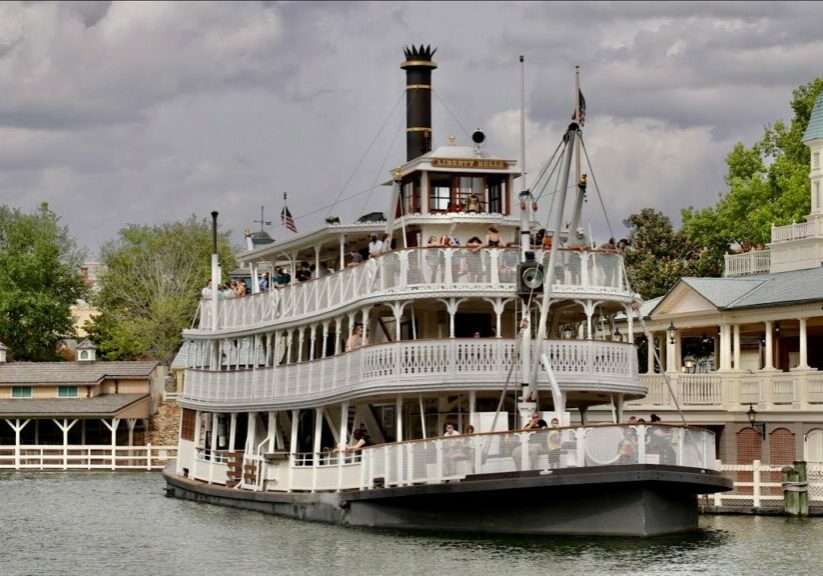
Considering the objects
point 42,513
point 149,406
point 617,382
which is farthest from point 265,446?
point 149,406

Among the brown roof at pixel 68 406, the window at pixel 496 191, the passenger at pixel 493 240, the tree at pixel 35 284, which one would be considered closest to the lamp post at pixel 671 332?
the window at pixel 496 191

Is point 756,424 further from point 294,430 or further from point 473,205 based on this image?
point 294,430

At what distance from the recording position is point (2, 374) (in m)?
86.5

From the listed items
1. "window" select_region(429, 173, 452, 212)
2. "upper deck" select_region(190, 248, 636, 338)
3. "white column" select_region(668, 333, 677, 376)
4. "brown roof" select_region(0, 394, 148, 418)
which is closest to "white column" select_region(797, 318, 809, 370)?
"white column" select_region(668, 333, 677, 376)

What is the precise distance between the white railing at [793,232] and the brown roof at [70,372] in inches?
1445

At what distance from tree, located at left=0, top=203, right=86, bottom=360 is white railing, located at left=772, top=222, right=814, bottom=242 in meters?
51.8

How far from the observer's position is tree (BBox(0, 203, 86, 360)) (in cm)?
10162

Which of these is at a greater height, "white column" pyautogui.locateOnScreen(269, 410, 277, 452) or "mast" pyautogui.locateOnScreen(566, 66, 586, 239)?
"mast" pyautogui.locateOnScreen(566, 66, 586, 239)

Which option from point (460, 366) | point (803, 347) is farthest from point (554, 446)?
point (803, 347)

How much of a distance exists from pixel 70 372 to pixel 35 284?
19047 millimetres

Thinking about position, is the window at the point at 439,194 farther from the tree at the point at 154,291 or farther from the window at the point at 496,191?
the tree at the point at 154,291

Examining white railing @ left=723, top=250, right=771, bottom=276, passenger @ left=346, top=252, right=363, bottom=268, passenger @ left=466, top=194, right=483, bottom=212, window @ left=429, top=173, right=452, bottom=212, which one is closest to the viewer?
passenger @ left=346, top=252, right=363, bottom=268

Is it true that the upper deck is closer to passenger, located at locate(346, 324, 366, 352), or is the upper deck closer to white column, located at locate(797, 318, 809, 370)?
passenger, located at locate(346, 324, 366, 352)

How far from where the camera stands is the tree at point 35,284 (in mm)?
101625
